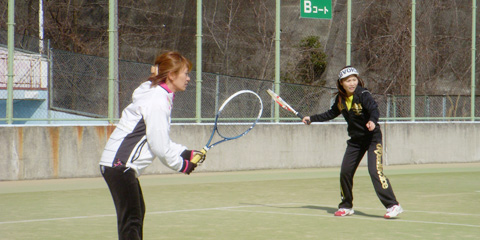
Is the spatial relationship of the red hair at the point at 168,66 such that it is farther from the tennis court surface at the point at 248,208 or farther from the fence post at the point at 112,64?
the fence post at the point at 112,64

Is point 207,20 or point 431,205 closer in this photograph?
point 431,205

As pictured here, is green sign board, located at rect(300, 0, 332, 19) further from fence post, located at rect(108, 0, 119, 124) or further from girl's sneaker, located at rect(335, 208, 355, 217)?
girl's sneaker, located at rect(335, 208, 355, 217)

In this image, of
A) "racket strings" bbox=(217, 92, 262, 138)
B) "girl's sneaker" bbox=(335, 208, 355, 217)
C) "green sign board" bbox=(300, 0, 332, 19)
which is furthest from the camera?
"green sign board" bbox=(300, 0, 332, 19)

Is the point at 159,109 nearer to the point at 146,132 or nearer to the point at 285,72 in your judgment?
the point at 146,132

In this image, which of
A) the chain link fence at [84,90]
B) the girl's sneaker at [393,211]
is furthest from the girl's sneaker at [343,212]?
the chain link fence at [84,90]

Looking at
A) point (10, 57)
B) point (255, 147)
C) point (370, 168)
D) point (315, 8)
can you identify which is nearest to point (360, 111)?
point (370, 168)

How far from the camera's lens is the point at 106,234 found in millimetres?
8648

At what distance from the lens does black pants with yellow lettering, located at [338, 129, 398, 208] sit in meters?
9.84

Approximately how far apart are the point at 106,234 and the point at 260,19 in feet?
34.6

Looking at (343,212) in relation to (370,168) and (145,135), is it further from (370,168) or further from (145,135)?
(145,135)

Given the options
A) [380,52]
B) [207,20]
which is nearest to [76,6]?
[207,20]

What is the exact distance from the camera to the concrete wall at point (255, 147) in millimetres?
14484

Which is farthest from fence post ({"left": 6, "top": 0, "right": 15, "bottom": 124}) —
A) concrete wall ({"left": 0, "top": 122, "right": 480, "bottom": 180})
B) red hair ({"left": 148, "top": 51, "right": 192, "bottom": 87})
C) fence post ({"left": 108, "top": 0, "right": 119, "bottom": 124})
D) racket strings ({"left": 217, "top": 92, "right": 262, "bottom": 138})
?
red hair ({"left": 148, "top": 51, "right": 192, "bottom": 87})

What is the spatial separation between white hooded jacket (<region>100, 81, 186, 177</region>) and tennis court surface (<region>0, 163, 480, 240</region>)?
2.95 m
